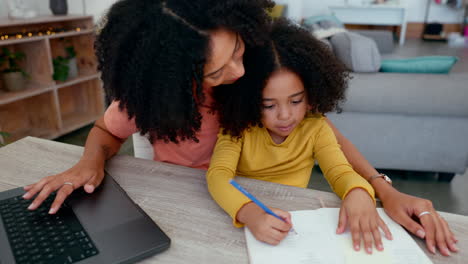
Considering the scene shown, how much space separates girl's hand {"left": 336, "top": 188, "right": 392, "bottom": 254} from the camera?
582 mm

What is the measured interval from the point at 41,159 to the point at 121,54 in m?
0.36

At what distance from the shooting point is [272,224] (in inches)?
23.2

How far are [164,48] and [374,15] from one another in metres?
4.39

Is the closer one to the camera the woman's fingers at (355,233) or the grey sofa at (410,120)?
the woman's fingers at (355,233)

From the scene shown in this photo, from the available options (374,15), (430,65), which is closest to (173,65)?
(430,65)

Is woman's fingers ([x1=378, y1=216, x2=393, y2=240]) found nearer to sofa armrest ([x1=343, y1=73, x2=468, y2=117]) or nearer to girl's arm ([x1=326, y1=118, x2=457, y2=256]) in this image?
girl's arm ([x1=326, y1=118, x2=457, y2=256])

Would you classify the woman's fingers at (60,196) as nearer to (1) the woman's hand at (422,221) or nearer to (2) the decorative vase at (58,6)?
(1) the woman's hand at (422,221)

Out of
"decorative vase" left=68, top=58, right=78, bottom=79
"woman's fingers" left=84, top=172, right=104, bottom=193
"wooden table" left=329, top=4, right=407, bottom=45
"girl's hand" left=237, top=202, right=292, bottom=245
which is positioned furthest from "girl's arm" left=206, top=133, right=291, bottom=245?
"wooden table" left=329, top=4, right=407, bottom=45

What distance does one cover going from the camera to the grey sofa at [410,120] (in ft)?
6.05

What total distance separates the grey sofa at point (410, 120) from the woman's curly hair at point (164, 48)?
4.20 ft

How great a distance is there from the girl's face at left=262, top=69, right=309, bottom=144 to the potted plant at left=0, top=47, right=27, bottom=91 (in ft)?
6.36

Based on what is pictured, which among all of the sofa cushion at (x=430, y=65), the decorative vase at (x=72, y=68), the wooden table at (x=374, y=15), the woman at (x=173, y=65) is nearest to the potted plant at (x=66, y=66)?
the decorative vase at (x=72, y=68)

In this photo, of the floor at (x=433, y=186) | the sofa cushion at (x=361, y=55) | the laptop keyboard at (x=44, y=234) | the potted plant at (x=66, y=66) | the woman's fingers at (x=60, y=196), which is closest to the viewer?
the laptop keyboard at (x=44, y=234)

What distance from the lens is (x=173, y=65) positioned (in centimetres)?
66
